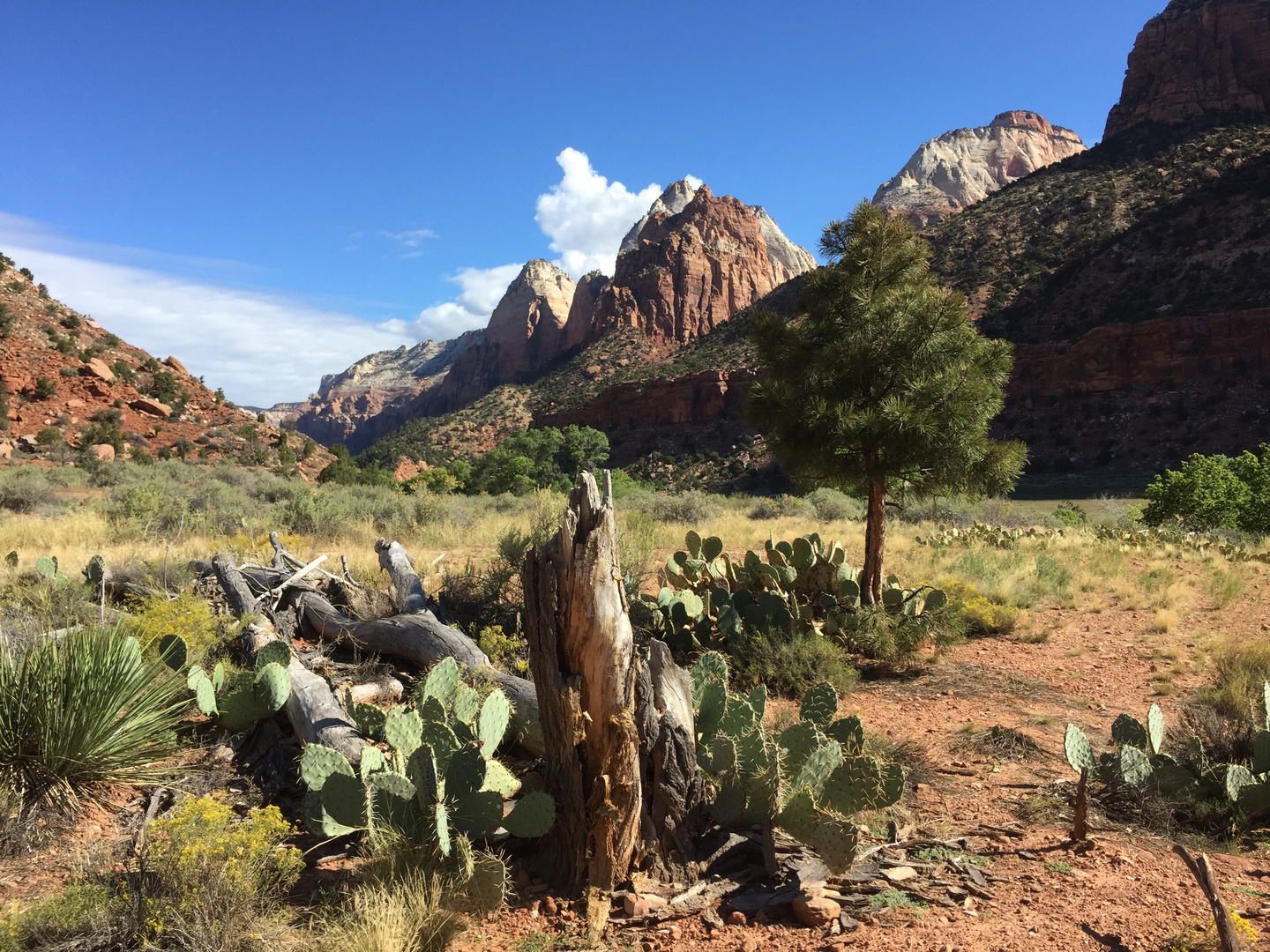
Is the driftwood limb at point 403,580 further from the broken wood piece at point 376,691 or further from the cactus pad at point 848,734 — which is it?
the cactus pad at point 848,734

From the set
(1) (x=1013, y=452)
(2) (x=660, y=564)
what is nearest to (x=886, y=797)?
(1) (x=1013, y=452)

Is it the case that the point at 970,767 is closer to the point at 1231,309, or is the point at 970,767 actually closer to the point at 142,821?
the point at 142,821

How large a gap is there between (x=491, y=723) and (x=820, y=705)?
189 cm

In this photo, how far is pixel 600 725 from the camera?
10.9 ft

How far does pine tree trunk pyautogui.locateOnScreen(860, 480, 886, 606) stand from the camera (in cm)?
807

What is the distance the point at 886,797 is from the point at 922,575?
326 inches

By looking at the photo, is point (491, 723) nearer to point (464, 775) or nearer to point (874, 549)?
point (464, 775)

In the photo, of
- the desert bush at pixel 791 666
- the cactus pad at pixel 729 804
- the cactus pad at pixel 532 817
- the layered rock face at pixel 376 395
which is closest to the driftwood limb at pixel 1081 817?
the cactus pad at pixel 729 804

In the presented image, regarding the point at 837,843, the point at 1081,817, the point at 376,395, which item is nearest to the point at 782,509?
the point at 1081,817

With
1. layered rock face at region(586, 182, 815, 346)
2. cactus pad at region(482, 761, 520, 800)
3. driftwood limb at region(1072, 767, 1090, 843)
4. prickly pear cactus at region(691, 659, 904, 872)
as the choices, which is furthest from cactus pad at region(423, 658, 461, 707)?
layered rock face at region(586, 182, 815, 346)

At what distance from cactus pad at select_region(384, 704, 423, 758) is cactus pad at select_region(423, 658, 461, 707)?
359 mm

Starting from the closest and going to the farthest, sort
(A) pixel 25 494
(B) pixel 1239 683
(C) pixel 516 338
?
(B) pixel 1239 683 → (A) pixel 25 494 → (C) pixel 516 338

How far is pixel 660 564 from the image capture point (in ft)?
36.6

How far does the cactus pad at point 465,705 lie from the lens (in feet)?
12.9
